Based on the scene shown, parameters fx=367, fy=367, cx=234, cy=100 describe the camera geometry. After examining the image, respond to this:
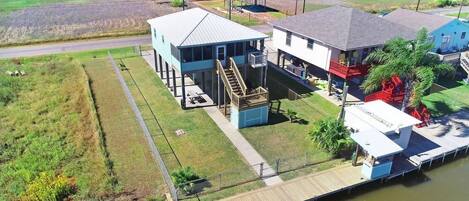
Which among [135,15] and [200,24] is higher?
[200,24]

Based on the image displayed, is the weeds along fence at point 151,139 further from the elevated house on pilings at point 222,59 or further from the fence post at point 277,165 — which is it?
the fence post at point 277,165

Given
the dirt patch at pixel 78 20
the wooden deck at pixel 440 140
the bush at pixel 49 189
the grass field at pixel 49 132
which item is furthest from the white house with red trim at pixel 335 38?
the dirt patch at pixel 78 20

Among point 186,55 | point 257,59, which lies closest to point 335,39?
point 257,59

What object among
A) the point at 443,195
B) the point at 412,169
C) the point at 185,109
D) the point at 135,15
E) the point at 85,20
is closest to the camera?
the point at 443,195

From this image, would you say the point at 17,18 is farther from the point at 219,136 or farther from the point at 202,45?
the point at 219,136

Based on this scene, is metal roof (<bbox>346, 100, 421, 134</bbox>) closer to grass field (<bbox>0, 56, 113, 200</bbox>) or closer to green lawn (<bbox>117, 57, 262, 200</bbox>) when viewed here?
green lawn (<bbox>117, 57, 262, 200</bbox>)

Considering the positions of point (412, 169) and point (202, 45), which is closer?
point (412, 169)

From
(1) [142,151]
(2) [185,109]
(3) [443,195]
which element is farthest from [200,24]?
(3) [443,195]

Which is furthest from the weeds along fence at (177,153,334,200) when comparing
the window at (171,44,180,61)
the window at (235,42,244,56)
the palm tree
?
the window at (171,44,180,61)
